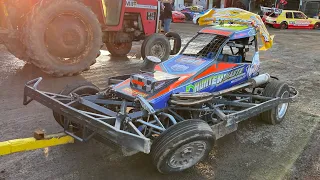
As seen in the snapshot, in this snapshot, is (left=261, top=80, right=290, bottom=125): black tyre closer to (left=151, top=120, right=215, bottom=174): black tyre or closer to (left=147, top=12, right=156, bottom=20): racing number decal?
(left=151, top=120, right=215, bottom=174): black tyre

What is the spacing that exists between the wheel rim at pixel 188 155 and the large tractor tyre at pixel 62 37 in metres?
4.40

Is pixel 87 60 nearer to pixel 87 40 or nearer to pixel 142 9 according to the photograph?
pixel 87 40

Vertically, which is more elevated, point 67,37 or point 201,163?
point 67,37

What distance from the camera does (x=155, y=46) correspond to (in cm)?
932

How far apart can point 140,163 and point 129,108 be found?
72 cm

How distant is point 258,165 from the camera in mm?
3857

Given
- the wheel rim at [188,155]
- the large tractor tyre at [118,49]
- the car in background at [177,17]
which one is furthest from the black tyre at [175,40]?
the car in background at [177,17]

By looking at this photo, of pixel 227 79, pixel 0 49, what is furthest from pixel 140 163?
pixel 0 49

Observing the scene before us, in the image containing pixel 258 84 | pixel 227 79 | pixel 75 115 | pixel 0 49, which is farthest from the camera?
pixel 0 49

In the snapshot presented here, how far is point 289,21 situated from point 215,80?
23.9 m

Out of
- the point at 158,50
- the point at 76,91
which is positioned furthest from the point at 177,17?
the point at 76,91

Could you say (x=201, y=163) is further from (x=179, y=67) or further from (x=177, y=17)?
(x=177, y=17)

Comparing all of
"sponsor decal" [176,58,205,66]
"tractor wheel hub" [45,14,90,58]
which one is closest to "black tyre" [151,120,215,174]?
"sponsor decal" [176,58,205,66]

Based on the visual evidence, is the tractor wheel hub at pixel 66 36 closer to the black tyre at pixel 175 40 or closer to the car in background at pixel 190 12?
the black tyre at pixel 175 40
